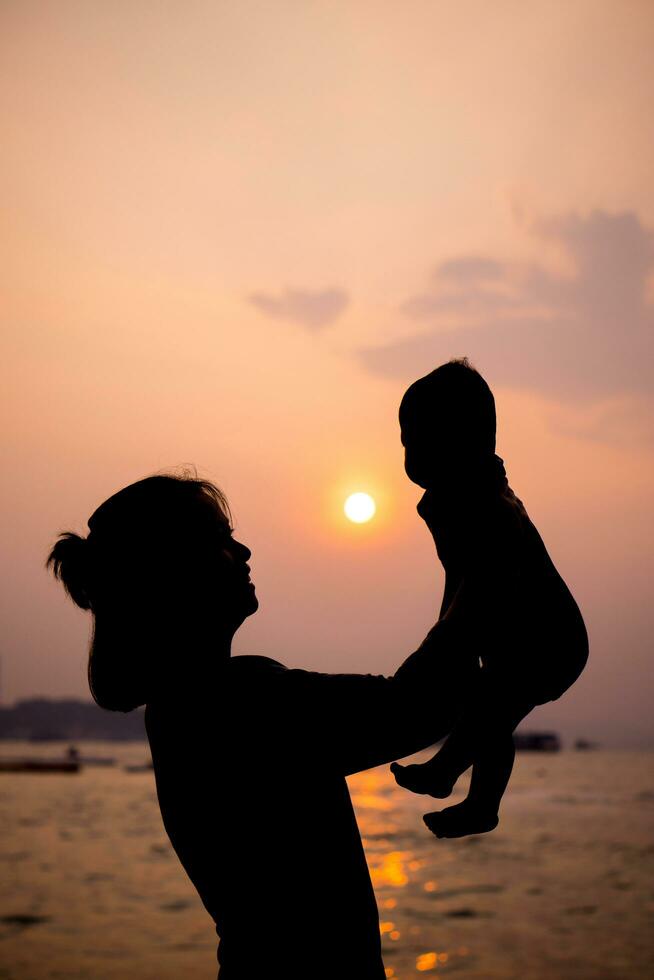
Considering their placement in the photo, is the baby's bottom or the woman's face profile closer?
the baby's bottom

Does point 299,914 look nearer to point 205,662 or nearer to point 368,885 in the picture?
point 368,885

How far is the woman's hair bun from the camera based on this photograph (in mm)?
2344

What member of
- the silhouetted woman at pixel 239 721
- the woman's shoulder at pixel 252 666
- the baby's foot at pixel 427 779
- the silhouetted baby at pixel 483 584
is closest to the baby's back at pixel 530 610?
the silhouetted baby at pixel 483 584

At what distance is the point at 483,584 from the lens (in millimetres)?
1879

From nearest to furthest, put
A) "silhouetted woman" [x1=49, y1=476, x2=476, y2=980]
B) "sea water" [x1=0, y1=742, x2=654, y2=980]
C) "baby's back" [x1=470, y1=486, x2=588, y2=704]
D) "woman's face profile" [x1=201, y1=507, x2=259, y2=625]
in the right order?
"baby's back" [x1=470, y1=486, x2=588, y2=704], "silhouetted woman" [x1=49, y1=476, x2=476, y2=980], "woman's face profile" [x1=201, y1=507, x2=259, y2=625], "sea water" [x1=0, y1=742, x2=654, y2=980]

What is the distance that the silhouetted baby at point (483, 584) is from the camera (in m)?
1.87

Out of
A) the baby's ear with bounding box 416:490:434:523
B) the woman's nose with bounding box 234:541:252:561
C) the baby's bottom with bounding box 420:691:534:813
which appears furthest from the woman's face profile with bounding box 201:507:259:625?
the baby's bottom with bounding box 420:691:534:813

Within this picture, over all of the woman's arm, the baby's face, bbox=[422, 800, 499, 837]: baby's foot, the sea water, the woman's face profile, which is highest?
the baby's face

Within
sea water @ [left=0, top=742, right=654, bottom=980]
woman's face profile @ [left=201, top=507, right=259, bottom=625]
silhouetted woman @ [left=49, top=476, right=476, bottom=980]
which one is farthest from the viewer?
sea water @ [left=0, top=742, right=654, bottom=980]

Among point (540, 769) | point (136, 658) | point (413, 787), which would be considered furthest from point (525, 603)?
point (540, 769)

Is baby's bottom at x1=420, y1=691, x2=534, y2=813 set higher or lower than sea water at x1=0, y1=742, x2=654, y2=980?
higher

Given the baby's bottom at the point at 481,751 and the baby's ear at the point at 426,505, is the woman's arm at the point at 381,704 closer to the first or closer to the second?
the baby's bottom at the point at 481,751

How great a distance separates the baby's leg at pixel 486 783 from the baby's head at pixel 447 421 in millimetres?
504

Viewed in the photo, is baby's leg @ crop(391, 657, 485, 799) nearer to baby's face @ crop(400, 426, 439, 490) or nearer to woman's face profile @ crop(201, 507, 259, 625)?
baby's face @ crop(400, 426, 439, 490)
